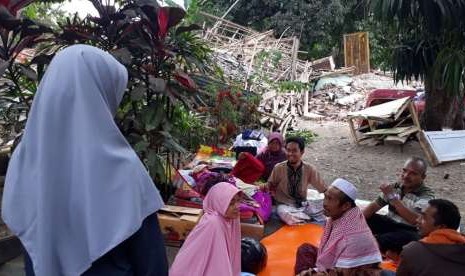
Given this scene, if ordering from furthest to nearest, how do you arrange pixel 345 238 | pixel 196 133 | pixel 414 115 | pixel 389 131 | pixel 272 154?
pixel 389 131
pixel 414 115
pixel 196 133
pixel 272 154
pixel 345 238

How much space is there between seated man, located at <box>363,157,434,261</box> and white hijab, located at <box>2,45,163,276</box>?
9.10 feet

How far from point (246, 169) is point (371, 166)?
2765mm

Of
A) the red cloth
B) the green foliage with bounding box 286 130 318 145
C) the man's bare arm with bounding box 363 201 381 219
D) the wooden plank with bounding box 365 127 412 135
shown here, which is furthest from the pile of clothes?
the green foliage with bounding box 286 130 318 145

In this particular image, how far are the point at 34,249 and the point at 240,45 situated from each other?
10.4 meters

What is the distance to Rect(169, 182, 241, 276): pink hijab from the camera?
2779 mm

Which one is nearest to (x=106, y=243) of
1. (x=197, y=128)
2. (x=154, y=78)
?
(x=154, y=78)

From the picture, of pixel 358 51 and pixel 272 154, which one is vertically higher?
pixel 358 51

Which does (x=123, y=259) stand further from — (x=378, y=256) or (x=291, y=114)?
(x=291, y=114)

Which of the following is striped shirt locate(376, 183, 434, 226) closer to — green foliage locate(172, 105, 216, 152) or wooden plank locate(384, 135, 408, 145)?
green foliage locate(172, 105, 216, 152)

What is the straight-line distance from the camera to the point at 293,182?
4531mm

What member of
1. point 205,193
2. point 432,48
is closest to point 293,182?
point 205,193

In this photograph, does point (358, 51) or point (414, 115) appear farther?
point (358, 51)

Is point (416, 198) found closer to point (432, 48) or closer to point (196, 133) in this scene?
point (196, 133)

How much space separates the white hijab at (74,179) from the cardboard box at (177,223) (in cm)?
240
